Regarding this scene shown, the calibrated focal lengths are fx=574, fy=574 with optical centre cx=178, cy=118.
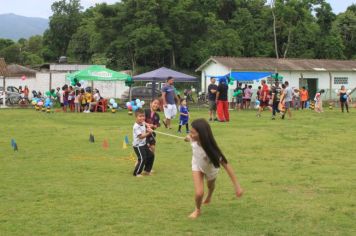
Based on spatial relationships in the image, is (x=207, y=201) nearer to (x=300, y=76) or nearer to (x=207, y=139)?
(x=207, y=139)

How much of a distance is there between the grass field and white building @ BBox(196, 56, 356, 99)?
89.3 ft

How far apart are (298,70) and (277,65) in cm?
165

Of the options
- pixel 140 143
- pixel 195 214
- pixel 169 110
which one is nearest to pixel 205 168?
pixel 195 214

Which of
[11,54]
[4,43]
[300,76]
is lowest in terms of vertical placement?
[300,76]

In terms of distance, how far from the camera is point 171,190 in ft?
29.6

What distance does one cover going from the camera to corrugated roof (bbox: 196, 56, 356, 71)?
43.3 meters

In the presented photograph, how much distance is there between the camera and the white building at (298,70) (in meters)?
43.5

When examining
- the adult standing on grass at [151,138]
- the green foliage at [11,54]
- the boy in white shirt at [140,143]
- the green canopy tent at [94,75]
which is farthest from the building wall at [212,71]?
the green foliage at [11,54]

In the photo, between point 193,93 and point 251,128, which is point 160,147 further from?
point 193,93

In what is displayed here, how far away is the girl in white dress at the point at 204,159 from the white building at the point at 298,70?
35253 millimetres

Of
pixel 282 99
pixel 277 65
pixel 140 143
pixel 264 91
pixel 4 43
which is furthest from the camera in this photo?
pixel 4 43

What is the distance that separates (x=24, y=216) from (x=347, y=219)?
4.05 m

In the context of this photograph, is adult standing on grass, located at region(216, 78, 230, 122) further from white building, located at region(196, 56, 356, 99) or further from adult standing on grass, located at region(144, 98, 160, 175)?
white building, located at region(196, 56, 356, 99)

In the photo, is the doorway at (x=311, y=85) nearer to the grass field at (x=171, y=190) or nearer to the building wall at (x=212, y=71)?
the building wall at (x=212, y=71)
